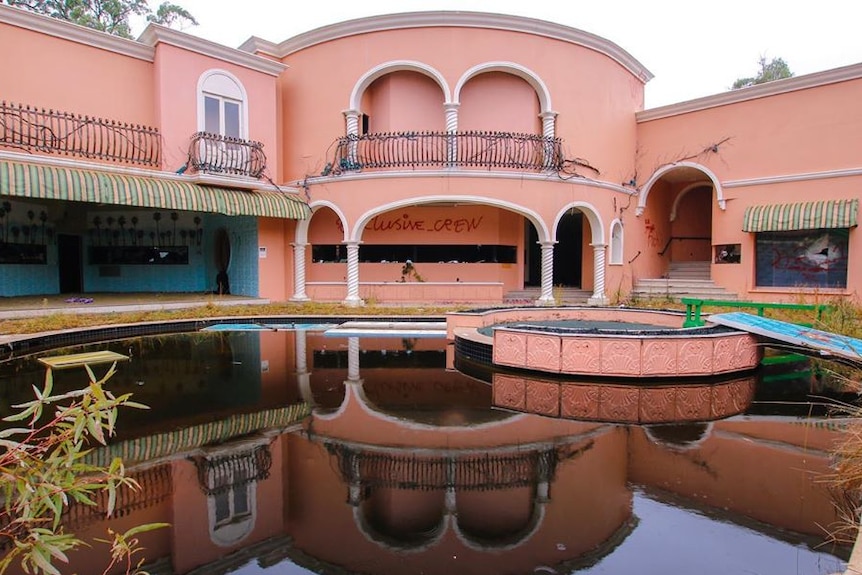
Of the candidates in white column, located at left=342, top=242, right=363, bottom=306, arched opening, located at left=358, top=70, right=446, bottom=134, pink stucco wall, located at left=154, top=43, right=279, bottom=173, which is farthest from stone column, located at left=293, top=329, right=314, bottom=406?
arched opening, located at left=358, top=70, right=446, bottom=134

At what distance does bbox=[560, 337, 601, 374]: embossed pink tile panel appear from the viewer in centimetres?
695

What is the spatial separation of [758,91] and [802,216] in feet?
13.1

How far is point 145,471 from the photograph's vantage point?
163 inches

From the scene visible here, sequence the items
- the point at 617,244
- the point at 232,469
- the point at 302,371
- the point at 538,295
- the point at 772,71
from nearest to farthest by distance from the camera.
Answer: the point at 232,469, the point at 302,371, the point at 538,295, the point at 617,244, the point at 772,71

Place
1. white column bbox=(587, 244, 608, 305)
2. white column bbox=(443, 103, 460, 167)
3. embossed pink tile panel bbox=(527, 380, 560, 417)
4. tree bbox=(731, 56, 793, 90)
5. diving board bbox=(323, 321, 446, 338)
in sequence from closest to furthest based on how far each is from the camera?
embossed pink tile panel bbox=(527, 380, 560, 417)
diving board bbox=(323, 321, 446, 338)
white column bbox=(443, 103, 460, 167)
white column bbox=(587, 244, 608, 305)
tree bbox=(731, 56, 793, 90)

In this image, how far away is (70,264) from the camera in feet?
55.7

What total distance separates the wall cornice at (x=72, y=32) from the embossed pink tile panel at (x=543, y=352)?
13.1m

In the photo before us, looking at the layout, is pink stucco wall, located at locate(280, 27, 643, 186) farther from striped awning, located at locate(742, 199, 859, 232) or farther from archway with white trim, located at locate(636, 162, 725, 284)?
striped awning, located at locate(742, 199, 859, 232)

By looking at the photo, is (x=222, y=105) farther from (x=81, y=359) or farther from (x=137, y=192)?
(x=81, y=359)

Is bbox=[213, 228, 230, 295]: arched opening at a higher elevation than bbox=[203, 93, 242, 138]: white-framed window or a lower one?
lower

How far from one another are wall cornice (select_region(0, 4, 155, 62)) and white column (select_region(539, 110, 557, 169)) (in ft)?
36.9

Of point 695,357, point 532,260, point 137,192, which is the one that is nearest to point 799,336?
point 695,357

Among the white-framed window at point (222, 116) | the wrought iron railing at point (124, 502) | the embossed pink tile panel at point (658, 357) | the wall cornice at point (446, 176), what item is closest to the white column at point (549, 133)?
the wall cornice at point (446, 176)

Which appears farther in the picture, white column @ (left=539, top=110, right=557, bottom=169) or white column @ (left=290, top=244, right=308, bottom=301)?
white column @ (left=290, top=244, right=308, bottom=301)
